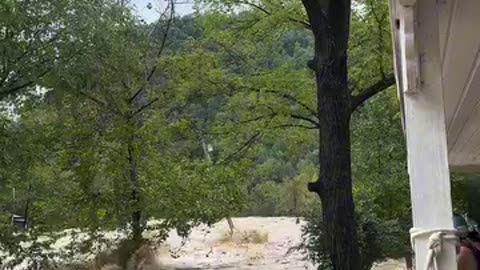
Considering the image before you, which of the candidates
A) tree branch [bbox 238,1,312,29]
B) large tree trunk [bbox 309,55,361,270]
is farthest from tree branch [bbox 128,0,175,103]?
large tree trunk [bbox 309,55,361,270]

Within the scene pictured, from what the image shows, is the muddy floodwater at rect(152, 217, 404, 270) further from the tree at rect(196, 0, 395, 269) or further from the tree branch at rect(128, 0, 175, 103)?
the tree at rect(196, 0, 395, 269)

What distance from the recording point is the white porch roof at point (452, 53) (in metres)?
1.21

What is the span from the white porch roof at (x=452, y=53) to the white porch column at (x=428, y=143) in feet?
0.04

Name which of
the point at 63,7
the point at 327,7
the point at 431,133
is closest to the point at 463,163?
the point at 327,7

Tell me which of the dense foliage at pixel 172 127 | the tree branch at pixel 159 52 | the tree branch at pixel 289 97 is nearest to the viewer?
the dense foliage at pixel 172 127

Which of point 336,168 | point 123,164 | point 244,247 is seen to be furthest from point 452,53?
point 244,247

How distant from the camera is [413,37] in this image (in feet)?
3.98

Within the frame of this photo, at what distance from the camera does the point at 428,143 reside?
123 centimetres

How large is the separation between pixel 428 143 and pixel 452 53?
0.53m

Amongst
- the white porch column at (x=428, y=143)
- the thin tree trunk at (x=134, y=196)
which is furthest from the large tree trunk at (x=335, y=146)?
the white porch column at (x=428, y=143)

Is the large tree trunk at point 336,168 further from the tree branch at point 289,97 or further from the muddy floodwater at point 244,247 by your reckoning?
the muddy floodwater at point 244,247

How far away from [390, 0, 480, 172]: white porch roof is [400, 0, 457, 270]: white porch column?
0.04ft

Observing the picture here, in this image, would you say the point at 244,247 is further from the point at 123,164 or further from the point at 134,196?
the point at 123,164

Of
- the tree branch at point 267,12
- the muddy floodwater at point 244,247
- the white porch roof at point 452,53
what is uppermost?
the tree branch at point 267,12
